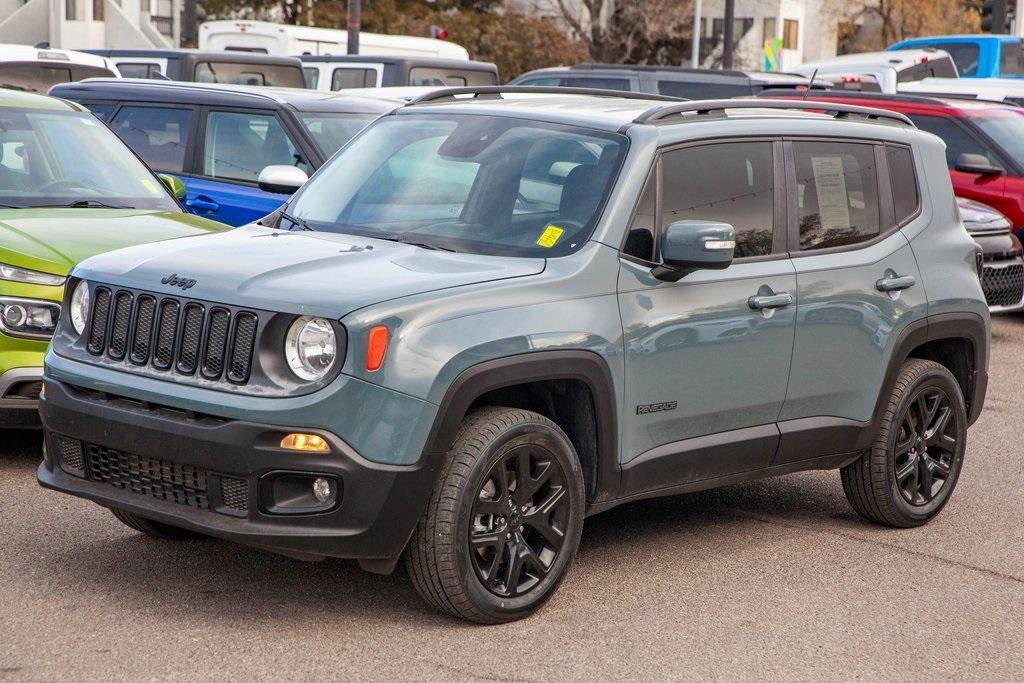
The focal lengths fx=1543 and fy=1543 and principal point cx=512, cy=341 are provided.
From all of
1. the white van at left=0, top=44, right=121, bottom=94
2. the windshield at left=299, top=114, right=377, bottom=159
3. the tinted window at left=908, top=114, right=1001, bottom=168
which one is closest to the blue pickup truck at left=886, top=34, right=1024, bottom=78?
the tinted window at left=908, top=114, right=1001, bottom=168

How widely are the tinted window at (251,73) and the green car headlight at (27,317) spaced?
1185 cm

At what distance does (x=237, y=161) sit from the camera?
10.8 m

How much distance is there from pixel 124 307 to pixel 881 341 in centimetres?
313

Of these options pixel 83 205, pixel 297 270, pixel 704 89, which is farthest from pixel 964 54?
pixel 297 270

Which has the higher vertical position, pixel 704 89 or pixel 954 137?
pixel 704 89

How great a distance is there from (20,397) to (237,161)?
418 cm

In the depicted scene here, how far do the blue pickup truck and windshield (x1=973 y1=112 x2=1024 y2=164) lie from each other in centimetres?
1315

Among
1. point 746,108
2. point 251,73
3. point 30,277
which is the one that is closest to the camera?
point 746,108

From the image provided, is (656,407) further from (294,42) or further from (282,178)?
(294,42)

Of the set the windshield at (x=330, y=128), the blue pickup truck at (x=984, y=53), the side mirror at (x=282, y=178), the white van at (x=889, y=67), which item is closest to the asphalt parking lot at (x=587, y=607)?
the side mirror at (x=282, y=178)

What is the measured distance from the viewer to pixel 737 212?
237 inches

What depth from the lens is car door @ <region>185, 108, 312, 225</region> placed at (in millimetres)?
10445

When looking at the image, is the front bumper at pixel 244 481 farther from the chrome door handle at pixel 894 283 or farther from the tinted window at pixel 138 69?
the tinted window at pixel 138 69

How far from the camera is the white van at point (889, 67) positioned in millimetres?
20812
